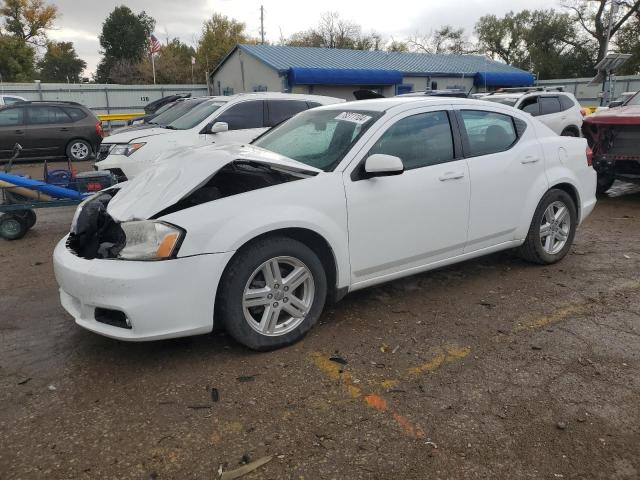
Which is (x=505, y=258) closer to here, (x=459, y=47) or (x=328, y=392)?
(x=328, y=392)

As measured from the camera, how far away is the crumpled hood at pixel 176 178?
326 centimetres

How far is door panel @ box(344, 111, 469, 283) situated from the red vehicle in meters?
5.00

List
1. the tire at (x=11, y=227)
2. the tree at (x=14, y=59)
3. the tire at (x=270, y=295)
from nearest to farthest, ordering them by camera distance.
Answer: the tire at (x=270, y=295) < the tire at (x=11, y=227) < the tree at (x=14, y=59)

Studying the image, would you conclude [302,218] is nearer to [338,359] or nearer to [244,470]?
[338,359]

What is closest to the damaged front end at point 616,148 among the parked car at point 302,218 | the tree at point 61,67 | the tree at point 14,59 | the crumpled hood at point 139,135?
the parked car at point 302,218

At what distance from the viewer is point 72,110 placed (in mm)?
14258

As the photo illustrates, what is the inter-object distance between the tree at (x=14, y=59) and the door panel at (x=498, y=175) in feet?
166

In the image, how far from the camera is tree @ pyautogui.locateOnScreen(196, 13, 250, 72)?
48.6m

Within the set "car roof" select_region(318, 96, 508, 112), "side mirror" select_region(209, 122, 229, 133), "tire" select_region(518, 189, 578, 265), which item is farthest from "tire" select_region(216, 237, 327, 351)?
"side mirror" select_region(209, 122, 229, 133)

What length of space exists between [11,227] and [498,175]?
5.84 m

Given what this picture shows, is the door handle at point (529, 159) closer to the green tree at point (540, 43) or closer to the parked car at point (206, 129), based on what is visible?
the parked car at point (206, 129)

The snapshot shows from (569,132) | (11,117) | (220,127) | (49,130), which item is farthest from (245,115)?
(11,117)

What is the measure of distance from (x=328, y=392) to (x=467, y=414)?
0.78 meters

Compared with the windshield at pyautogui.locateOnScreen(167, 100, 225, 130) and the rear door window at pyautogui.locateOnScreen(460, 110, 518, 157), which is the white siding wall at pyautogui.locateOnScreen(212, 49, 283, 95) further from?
→ the rear door window at pyautogui.locateOnScreen(460, 110, 518, 157)
